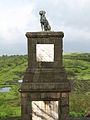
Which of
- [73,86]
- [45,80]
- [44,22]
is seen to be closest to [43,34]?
[44,22]

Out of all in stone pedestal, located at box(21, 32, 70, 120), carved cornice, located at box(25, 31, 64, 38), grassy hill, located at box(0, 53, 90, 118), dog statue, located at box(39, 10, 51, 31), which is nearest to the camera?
stone pedestal, located at box(21, 32, 70, 120)

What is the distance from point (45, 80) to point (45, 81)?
0.05m

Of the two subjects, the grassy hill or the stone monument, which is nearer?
the stone monument

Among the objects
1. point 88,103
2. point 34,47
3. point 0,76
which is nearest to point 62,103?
point 34,47

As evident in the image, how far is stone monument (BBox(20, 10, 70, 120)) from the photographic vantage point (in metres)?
12.0

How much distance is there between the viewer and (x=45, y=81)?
12.1 meters

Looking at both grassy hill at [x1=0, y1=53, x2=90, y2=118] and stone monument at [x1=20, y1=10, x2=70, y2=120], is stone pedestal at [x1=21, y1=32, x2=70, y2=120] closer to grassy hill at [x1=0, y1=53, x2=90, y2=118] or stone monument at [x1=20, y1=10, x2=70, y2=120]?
stone monument at [x1=20, y1=10, x2=70, y2=120]

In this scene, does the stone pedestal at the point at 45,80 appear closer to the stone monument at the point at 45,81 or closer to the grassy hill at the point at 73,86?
the stone monument at the point at 45,81

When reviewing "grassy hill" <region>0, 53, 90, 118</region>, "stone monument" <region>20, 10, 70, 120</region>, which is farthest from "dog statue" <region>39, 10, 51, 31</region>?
"grassy hill" <region>0, 53, 90, 118</region>

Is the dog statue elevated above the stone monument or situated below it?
above

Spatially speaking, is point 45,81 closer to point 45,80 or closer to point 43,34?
point 45,80

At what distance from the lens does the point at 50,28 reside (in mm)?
12898

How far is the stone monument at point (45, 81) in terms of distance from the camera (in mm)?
12031

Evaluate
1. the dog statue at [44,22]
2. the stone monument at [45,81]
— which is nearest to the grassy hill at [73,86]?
the stone monument at [45,81]
